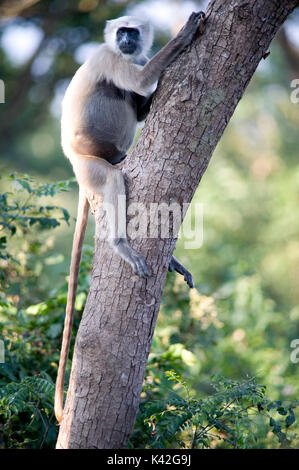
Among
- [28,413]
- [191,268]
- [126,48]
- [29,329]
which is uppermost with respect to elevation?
[191,268]

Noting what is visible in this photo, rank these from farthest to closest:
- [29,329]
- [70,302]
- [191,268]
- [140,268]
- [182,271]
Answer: [191,268], [29,329], [182,271], [70,302], [140,268]

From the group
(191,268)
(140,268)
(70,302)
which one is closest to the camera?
(140,268)

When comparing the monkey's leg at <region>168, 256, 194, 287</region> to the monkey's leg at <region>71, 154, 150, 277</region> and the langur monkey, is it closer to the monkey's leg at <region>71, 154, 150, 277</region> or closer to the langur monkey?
the langur monkey

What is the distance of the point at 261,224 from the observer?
955cm

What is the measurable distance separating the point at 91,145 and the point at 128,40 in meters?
0.76

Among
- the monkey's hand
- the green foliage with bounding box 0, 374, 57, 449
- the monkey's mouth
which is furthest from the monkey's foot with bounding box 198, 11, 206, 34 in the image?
the green foliage with bounding box 0, 374, 57, 449

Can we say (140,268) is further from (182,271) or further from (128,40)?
(128,40)

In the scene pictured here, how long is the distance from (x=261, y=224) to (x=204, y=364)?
454cm

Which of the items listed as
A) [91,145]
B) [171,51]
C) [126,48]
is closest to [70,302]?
[91,145]

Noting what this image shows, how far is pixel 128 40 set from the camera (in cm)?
368

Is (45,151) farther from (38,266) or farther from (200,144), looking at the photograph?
(200,144)

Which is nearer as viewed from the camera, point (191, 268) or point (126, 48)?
point (126, 48)

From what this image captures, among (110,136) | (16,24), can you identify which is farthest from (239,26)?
(16,24)

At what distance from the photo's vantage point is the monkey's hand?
2.95 metres
